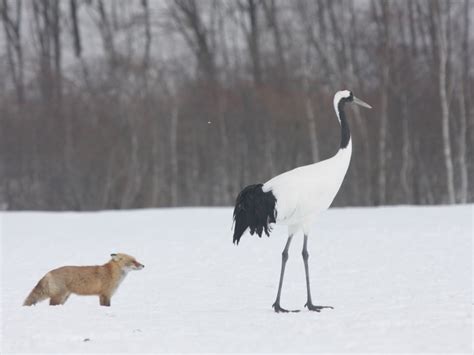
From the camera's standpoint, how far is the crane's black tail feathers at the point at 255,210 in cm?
853

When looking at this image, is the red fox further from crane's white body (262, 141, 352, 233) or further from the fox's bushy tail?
crane's white body (262, 141, 352, 233)

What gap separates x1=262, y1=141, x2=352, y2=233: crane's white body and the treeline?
16143mm

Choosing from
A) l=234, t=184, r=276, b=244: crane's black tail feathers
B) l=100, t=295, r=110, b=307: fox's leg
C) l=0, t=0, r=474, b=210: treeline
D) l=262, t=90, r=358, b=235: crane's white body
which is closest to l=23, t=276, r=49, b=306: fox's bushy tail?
l=100, t=295, r=110, b=307: fox's leg

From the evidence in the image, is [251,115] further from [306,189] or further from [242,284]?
[306,189]

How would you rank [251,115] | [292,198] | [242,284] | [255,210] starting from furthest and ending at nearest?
[251,115], [242,284], [255,210], [292,198]

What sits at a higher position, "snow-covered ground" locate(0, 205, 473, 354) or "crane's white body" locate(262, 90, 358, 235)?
"crane's white body" locate(262, 90, 358, 235)

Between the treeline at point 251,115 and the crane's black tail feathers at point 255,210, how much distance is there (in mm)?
16202

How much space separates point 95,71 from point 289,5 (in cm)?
637

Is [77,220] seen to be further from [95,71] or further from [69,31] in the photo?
[69,31]

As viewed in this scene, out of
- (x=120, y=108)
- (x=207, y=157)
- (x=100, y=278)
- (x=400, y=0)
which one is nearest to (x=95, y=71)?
(x=120, y=108)

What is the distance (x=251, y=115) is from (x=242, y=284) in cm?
1607

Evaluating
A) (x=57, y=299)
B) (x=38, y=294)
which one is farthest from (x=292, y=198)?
(x=38, y=294)

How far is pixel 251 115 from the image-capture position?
88.2ft

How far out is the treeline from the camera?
26.4m
